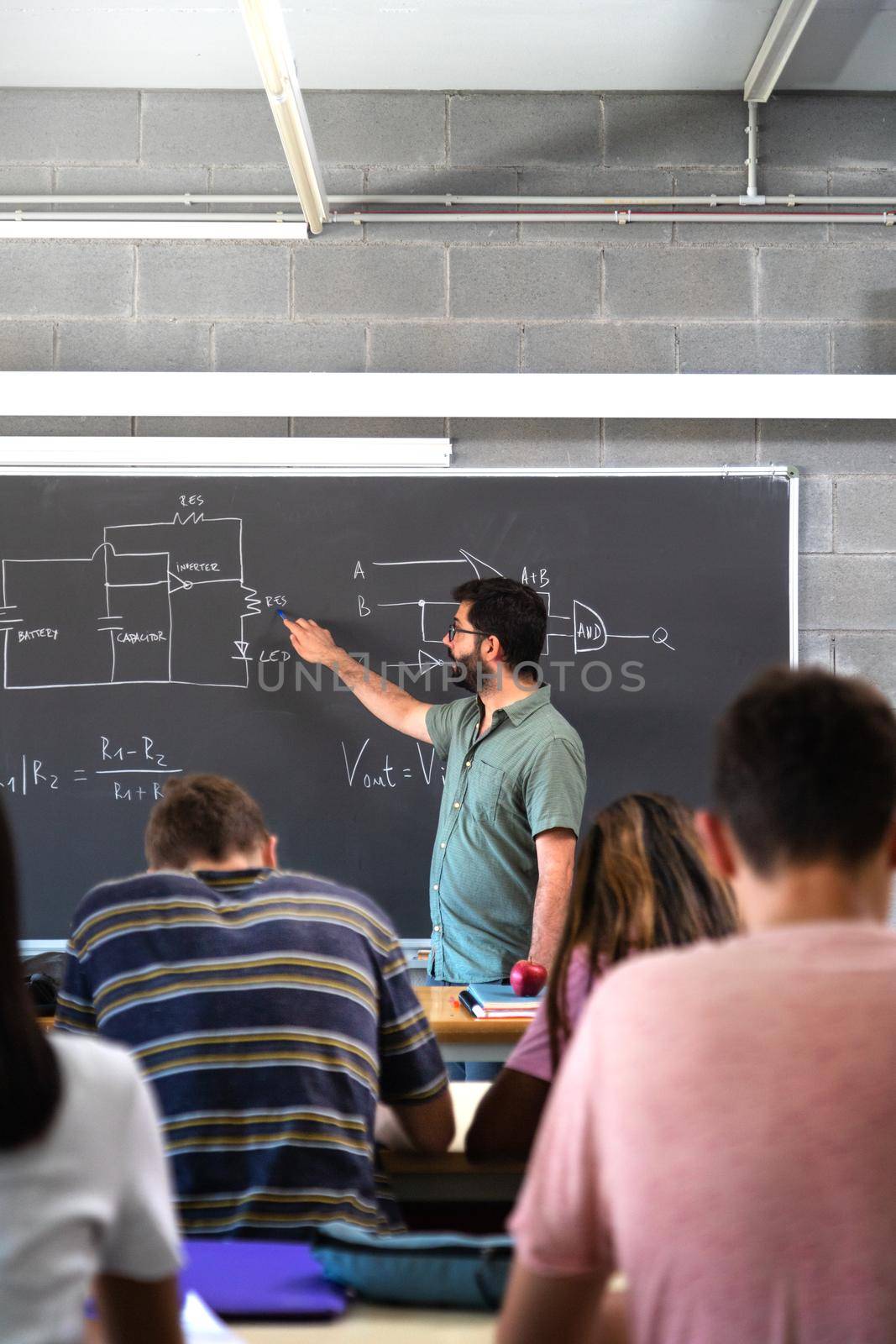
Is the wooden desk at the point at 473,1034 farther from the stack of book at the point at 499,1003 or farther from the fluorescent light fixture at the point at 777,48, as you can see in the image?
the fluorescent light fixture at the point at 777,48

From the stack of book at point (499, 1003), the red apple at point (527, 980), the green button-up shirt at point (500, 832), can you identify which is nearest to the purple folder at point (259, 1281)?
the stack of book at point (499, 1003)

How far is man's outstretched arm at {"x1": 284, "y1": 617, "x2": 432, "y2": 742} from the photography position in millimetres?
3490

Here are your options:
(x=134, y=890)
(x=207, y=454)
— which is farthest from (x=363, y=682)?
(x=134, y=890)

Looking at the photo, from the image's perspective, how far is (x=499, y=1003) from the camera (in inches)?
96.1

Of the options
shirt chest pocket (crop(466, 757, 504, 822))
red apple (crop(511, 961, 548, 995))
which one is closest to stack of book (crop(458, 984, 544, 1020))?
red apple (crop(511, 961, 548, 995))

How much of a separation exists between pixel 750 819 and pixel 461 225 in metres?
3.24

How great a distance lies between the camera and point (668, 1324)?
2.68ft

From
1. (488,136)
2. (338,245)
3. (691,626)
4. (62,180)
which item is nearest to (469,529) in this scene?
(691,626)

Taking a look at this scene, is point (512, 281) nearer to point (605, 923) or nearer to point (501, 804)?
point (501, 804)

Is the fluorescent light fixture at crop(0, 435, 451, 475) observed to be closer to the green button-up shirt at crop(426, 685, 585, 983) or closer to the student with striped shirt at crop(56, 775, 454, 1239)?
the green button-up shirt at crop(426, 685, 585, 983)

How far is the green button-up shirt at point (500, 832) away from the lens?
9.91ft

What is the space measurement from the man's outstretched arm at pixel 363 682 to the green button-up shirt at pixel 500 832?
345 millimetres

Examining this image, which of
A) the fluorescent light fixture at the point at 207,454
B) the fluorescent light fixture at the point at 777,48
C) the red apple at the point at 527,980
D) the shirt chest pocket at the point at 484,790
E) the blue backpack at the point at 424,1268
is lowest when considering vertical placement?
the red apple at the point at 527,980

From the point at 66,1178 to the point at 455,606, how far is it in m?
2.90
